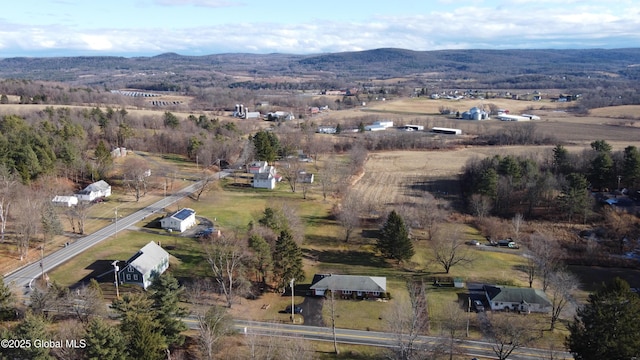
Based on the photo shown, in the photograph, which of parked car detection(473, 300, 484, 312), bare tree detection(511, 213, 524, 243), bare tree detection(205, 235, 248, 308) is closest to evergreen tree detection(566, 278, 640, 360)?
parked car detection(473, 300, 484, 312)

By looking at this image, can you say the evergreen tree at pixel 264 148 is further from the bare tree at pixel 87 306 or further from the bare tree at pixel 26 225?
the bare tree at pixel 87 306

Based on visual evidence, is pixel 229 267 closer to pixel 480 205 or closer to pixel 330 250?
pixel 330 250

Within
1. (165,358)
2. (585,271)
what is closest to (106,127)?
(165,358)

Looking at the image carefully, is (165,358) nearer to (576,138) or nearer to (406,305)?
(406,305)

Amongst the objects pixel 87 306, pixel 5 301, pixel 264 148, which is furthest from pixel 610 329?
pixel 264 148

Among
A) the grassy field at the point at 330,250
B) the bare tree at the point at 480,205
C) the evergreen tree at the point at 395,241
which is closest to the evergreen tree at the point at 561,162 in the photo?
the grassy field at the point at 330,250

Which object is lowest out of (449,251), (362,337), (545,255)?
(362,337)

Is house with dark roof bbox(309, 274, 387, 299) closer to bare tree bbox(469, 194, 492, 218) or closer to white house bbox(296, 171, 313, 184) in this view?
bare tree bbox(469, 194, 492, 218)
